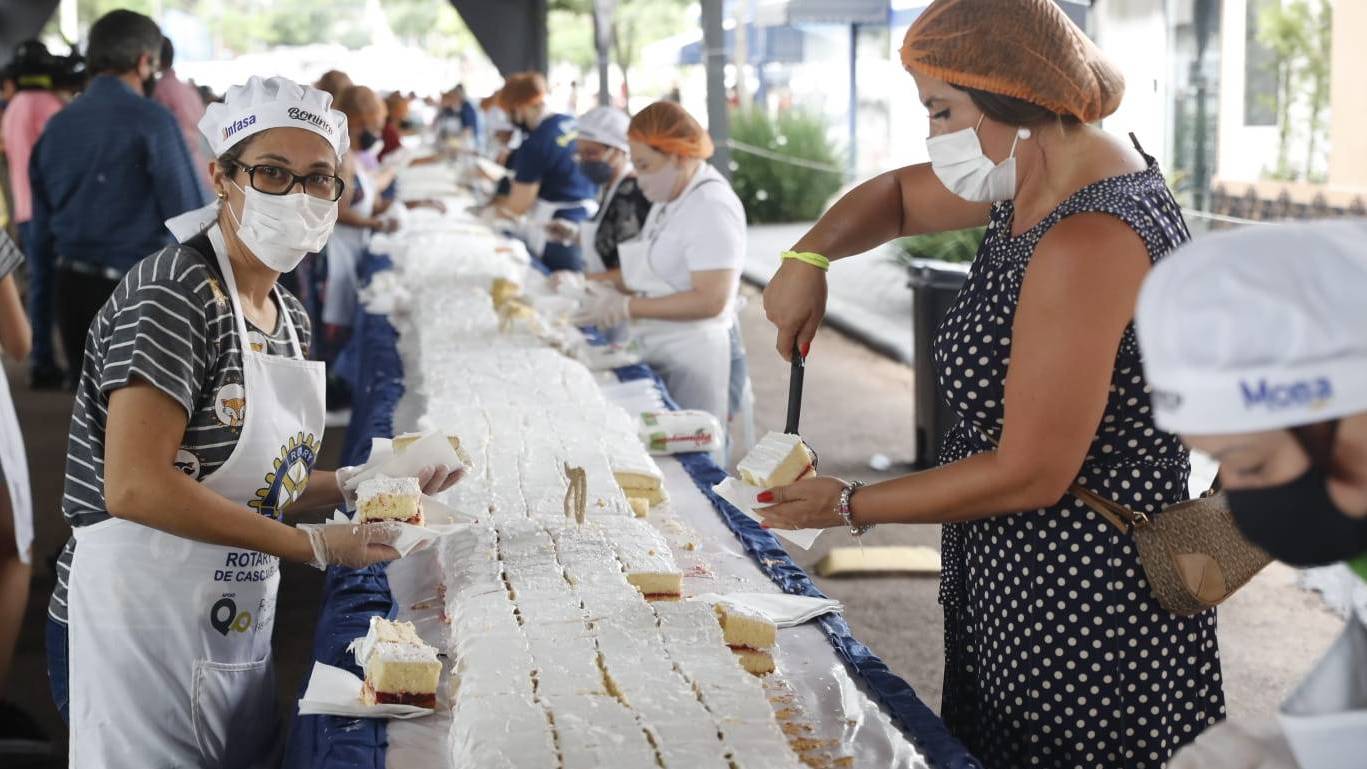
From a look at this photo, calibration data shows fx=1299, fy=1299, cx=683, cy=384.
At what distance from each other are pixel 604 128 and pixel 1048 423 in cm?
469

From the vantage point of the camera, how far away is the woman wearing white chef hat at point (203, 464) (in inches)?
84.0

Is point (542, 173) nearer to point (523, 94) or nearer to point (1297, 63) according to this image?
point (523, 94)

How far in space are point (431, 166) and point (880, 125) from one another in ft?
19.0

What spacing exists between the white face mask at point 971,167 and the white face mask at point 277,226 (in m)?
1.15

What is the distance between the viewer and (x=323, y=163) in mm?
2488

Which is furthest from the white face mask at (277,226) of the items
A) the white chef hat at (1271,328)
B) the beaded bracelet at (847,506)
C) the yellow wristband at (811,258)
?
the white chef hat at (1271,328)

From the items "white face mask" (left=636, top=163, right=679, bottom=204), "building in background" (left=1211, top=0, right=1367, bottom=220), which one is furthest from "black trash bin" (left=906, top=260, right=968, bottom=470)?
"white face mask" (left=636, top=163, right=679, bottom=204)

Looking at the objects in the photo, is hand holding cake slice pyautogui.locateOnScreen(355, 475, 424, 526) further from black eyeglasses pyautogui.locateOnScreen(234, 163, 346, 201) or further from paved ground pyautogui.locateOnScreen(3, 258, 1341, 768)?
paved ground pyautogui.locateOnScreen(3, 258, 1341, 768)

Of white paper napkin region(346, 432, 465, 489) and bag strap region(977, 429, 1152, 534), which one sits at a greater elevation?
bag strap region(977, 429, 1152, 534)

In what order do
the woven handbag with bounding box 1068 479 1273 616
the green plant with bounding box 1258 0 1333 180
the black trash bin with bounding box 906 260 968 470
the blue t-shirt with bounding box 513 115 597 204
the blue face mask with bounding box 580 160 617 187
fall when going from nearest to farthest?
the woven handbag with bounding box 1068 479 1273 616
the green plant with bounding box 1258 0 1333 180
the blue face mask with bounding box 580 160 617 187
the black trash bin with bounding box 906 260 968 470
the blue t-shirt with bounding box 513 115 597 204

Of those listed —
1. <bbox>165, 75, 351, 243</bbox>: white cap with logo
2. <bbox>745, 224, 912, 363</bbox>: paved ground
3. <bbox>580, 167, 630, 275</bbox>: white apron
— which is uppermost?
<bbox>165, 75, 351, 243</bbox>: white cap with logo

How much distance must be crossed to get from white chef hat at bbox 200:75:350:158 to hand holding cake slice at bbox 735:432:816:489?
102cm

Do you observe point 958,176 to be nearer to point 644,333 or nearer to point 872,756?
point 872,756

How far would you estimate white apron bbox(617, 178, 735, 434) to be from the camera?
5188 mm
